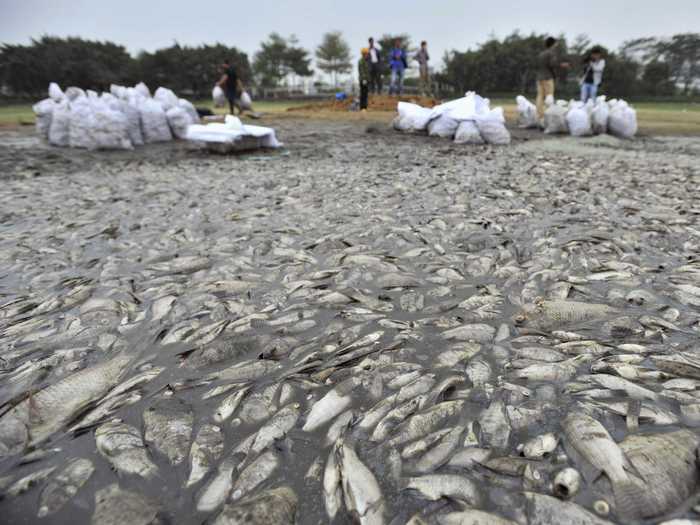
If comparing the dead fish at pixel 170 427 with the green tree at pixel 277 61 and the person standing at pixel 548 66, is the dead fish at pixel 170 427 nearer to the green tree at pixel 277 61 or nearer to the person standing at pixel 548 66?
the person standing at pixel 548 66

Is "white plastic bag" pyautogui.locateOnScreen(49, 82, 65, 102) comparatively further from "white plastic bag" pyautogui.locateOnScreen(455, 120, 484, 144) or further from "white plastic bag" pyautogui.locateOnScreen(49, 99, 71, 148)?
"white plastic bag" pyautogui.locateOnScreen(455, 120, 484, 144)

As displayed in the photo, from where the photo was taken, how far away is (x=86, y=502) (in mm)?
1297

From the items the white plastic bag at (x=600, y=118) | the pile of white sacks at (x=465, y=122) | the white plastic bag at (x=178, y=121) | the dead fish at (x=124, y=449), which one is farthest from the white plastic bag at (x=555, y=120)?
the dead fish at (x=124, y=449)

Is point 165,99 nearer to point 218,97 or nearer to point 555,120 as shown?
point 218,97

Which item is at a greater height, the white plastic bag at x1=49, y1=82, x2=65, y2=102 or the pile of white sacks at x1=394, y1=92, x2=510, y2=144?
the white plastic bag at x1=49, y1=82, x2=65, y2=102

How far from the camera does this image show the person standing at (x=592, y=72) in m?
12.8

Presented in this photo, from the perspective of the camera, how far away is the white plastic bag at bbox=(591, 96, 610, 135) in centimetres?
1121

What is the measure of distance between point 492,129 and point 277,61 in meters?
53.6

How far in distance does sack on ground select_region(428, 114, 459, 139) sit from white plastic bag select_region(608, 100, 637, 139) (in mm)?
4411

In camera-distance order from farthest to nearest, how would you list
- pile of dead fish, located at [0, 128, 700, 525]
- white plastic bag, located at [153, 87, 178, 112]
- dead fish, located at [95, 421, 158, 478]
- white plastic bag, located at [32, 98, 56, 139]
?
white plastic bag, located at [153, 87, 178, 112]
white plastic bag, located at [32, 98, 56, 139]
dead fish, located at [95, 421, 158, 478]
pile of dead fish, located at [0, 128, 700, 525]

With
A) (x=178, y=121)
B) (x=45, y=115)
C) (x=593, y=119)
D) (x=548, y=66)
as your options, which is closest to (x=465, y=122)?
(x=548, y=66)

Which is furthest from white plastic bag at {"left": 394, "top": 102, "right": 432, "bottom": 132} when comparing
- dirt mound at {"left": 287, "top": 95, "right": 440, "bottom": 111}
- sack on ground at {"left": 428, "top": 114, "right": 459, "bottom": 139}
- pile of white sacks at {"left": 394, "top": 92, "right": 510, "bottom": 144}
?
dirt mound at {"left": 287, "top": 95, "right": 440, "bottom": 111}

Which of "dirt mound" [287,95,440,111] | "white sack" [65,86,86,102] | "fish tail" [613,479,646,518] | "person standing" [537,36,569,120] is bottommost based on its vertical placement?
"fish tail" [613,479,646,518]

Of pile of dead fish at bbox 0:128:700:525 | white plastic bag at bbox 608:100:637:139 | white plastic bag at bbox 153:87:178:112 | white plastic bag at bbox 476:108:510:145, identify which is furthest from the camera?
white plastic bag at bbox 153:87:178:112
